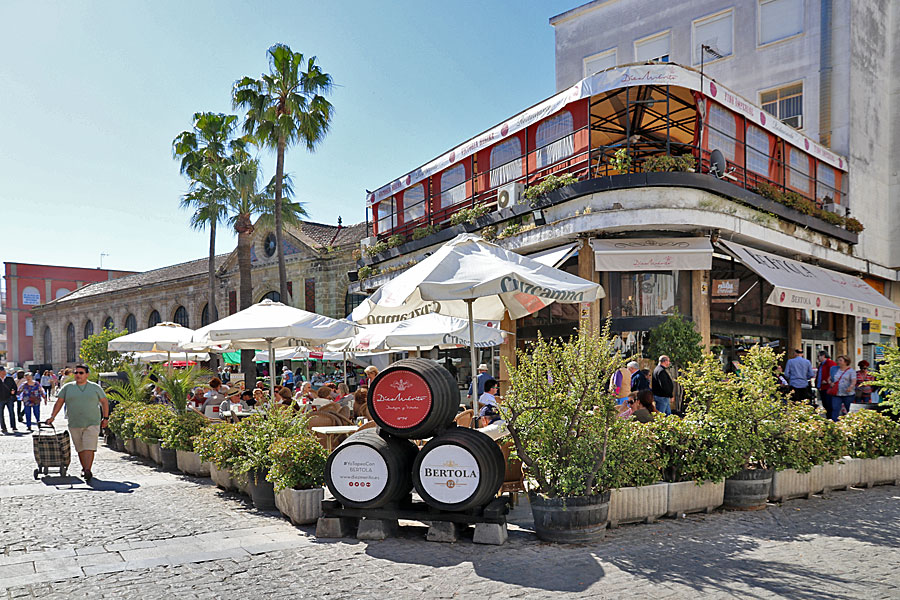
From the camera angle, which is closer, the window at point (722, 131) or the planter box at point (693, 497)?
the planter box at point (693, 497)

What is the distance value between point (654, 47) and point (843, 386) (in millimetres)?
16756

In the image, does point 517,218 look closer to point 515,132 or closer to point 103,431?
point 515,132

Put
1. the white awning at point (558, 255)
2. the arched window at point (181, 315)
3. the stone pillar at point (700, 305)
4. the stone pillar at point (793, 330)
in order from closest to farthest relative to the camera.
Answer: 1. the white awning at point (558, 255)
2. the stone pillar at point (700, 305)
3. the stone pillar at point (793, 330)
4. the arched window at point (181, 315)

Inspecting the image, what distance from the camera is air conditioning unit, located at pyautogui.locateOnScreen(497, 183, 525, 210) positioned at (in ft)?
57.6

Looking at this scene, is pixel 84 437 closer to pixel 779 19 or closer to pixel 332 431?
pixel 332 431

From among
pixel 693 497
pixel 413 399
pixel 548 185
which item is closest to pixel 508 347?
pixel 548 185

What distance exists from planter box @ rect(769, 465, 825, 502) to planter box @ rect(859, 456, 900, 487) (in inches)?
33.6

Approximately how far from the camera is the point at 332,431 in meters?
9.04

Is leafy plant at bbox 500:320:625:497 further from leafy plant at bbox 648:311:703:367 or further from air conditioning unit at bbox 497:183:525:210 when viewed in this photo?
air conditioning unit at bbox 497:183:525:210

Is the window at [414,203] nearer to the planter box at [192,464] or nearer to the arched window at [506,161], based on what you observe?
the arched window at [506,161]

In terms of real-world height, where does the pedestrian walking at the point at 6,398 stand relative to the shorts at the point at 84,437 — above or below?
below

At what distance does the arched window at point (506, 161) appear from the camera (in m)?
18.7

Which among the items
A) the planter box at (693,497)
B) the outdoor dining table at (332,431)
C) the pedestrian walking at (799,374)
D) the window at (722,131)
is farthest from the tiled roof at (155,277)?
the planter box at (693,497)

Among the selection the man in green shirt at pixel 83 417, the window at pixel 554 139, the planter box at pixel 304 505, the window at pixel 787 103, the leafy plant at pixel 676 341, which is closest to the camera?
the planter box at pixel 304 505
